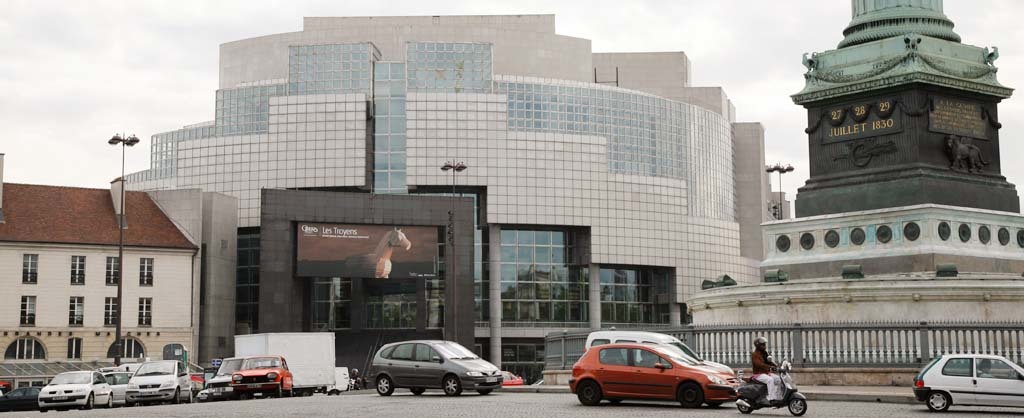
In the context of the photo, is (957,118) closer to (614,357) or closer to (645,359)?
(645,359)

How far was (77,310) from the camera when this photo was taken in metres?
77.9

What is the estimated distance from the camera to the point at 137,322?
79.8m

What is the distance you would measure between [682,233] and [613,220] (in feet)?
24.1

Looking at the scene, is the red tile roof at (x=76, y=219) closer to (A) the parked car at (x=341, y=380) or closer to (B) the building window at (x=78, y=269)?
(B) the building window at (x=78, y=269)

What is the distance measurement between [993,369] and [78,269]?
63.8m

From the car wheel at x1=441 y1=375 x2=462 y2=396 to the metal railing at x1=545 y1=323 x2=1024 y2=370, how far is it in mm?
6418

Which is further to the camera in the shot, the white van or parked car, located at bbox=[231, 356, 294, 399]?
parked car, located at bbox=[231, 356, 294, 399]

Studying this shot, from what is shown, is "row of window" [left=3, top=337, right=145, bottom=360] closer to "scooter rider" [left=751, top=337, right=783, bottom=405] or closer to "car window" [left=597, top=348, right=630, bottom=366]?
"car window" [left=597, top=348, right=630, bottom=366]

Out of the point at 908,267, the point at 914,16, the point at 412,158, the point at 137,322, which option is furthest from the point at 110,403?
the point at 412,158

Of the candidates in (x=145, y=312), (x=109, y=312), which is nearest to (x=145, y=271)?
(x=145, y=312)

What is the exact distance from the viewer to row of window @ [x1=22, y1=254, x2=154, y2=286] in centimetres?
7706

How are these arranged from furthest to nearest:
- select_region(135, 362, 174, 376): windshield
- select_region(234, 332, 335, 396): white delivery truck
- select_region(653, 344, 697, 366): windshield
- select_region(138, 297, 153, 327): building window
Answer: select_region(138, 297, 153, 327): building window → select_region(234, 332, 335, 396): white delivery truck → select_region(135, 362, 174, 376): windshield → select_region(653, 344, 697, 366): windshield

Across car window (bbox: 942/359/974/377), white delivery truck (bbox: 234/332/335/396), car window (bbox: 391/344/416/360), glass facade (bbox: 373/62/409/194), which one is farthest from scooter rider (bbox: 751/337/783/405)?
glass facade (bbox: 373/62/409/194)

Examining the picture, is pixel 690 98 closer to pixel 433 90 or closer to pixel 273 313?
pixel 433 90
